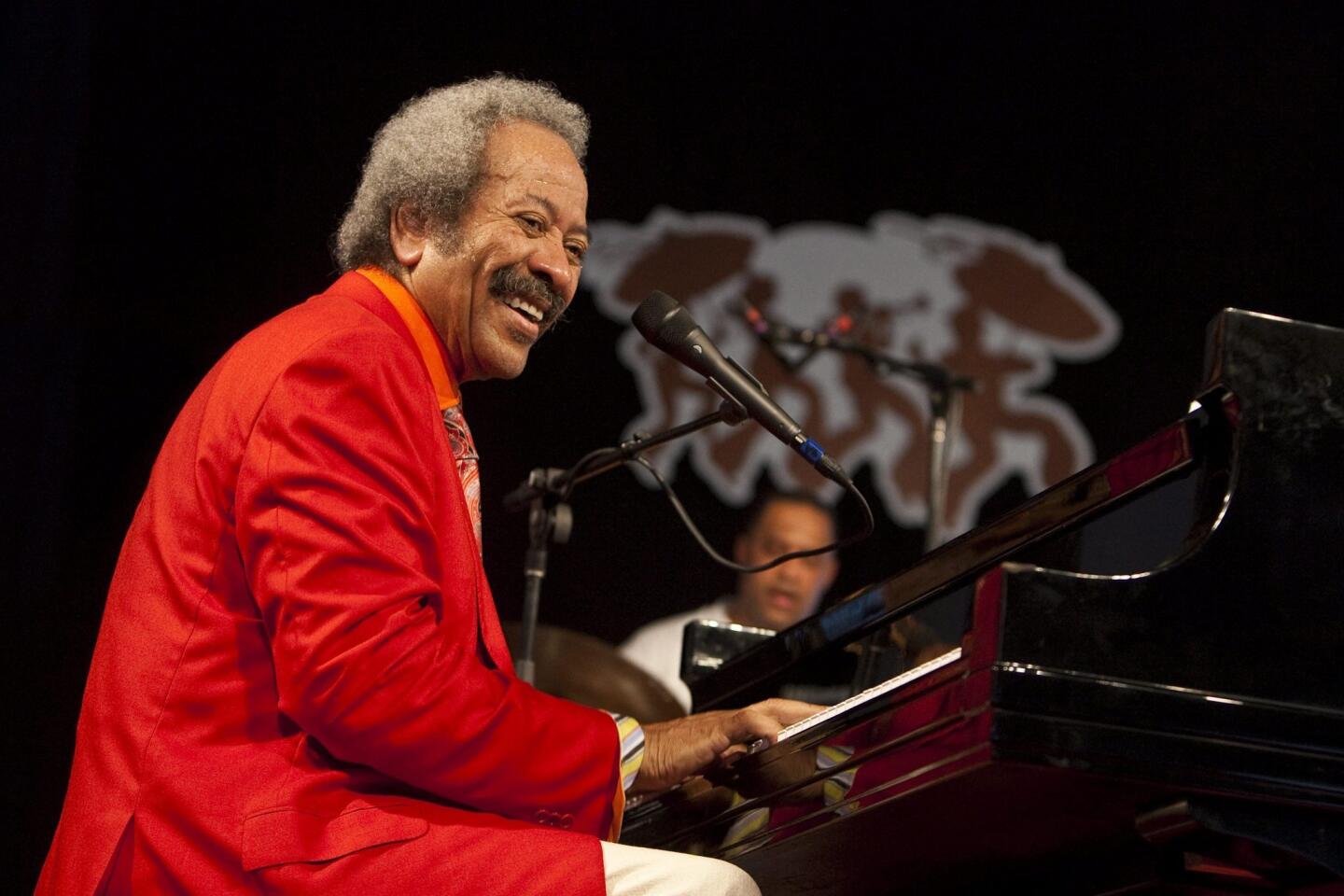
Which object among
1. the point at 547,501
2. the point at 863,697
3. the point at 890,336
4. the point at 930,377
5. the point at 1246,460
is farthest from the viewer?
the point at 890,336

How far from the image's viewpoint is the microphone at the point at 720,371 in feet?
7.43

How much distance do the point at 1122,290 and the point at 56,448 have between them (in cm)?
411

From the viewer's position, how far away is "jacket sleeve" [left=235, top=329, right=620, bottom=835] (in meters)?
1.70

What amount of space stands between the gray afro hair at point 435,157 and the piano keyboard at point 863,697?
1070 mm

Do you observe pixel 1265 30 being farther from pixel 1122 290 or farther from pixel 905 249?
pixel 905 249

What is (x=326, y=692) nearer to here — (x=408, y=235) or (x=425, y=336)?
(x=425, y=336)

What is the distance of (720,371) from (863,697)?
2.31 ft

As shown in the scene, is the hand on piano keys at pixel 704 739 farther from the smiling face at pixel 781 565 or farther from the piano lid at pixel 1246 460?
the smiling face at pixel 781 565

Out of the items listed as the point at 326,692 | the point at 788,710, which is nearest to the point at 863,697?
the point at 788,710

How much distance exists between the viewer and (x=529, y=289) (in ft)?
8.04

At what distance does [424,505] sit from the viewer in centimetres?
184

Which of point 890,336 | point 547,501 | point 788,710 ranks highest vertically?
point 890,336

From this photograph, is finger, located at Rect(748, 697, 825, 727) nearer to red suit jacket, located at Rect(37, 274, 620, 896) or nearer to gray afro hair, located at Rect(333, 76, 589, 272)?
red suit jacket, located at Rect(37, 274, 620, 896)

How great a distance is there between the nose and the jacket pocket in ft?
3.49
